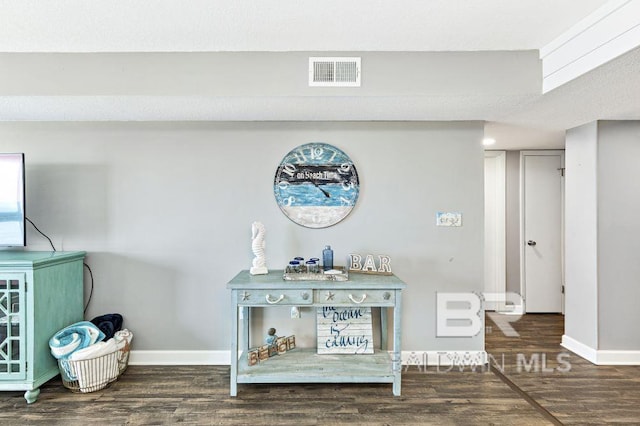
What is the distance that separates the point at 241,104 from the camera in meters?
2.55

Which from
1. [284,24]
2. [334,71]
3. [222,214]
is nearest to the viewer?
[284,24]

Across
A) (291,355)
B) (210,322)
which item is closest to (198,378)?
(210,322)

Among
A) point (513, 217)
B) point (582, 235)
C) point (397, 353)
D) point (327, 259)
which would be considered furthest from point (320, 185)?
point (513, 217)

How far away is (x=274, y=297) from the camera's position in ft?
8.19

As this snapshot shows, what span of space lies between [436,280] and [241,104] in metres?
2.14

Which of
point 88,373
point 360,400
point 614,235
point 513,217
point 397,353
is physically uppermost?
point 513,217

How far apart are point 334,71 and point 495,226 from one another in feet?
10.8

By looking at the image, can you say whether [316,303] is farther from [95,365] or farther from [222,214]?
[95,365]

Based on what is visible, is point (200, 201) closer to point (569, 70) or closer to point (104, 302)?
point (104, 302)

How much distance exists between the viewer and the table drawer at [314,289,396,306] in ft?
8.23

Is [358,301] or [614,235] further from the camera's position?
[614,235]

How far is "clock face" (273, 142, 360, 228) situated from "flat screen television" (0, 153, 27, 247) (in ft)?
6.31

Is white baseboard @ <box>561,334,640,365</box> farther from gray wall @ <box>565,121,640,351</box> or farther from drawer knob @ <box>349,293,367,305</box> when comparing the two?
drawer knob @ <box>349,293,367,305</box>

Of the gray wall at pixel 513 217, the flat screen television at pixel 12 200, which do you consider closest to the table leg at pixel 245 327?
the flat screen television at pixel 12 200
